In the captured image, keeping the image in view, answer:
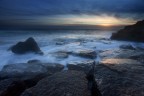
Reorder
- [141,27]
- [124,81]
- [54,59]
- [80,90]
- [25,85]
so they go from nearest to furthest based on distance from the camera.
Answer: [80,90]
[124,81]
[25,85]
[54,59]
[141,27]

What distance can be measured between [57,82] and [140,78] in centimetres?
201

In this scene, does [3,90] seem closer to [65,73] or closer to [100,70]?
[65,73]

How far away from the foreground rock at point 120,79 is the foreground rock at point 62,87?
0.44 m

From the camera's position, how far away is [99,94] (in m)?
3.82

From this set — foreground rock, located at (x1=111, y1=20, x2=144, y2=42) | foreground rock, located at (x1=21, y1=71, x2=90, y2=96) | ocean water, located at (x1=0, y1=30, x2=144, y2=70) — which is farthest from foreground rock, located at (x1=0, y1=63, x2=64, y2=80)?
foreground rock, located at (x1=111, y1=20, x2=144, y2=42)

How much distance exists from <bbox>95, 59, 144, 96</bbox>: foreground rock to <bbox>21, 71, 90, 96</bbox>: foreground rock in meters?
0.44

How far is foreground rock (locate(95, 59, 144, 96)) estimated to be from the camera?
368cm

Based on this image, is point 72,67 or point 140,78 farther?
point 72,67

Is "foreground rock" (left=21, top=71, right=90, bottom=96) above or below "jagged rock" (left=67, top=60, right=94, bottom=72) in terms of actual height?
above

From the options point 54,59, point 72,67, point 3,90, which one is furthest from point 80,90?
point 54,59

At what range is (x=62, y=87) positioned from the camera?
12.9 feet

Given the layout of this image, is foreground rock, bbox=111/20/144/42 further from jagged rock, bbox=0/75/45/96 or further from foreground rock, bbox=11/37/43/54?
jagged rock, bbox=0/75/45/96

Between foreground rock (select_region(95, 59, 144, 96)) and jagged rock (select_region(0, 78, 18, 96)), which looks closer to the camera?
foreground rock (select_region(95, 59, 144, 96))

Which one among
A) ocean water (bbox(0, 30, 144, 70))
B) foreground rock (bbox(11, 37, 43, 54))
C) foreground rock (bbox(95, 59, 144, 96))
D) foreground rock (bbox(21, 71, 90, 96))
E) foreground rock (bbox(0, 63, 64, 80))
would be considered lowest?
ocean water (bbox(0, 30, 144, 70))
